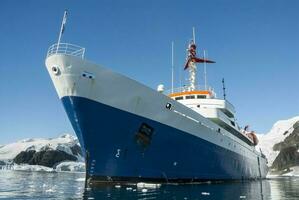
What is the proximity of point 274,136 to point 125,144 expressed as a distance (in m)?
154

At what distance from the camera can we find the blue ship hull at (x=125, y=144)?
760 inches

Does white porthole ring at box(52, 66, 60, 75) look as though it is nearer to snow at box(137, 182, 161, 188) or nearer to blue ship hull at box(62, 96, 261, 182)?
blue ship hull at box(62, 96, 261, 182)

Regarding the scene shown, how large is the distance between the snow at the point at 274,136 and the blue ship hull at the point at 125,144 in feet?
411

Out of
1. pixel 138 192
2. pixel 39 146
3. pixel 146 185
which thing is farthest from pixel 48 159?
pixel 138 192

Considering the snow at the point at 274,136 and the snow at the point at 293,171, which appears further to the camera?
the snow at the point at 274,136

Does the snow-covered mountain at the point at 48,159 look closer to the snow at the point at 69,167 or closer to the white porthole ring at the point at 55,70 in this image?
the snow at the point at 69,167

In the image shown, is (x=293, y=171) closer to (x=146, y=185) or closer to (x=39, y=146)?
(x=146, y=185)

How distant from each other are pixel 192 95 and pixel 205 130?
743 cm

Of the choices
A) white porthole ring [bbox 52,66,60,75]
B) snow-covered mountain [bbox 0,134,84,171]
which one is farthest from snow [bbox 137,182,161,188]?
snow-covered mountain [bbox 0,134,84,171]

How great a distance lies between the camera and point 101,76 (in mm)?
19297

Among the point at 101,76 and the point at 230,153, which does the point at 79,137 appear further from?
the point at 230,153

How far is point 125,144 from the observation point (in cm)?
1986

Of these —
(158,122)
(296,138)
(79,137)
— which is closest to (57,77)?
(79,137)

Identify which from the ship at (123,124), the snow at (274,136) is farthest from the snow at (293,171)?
the ship at (123,124)
